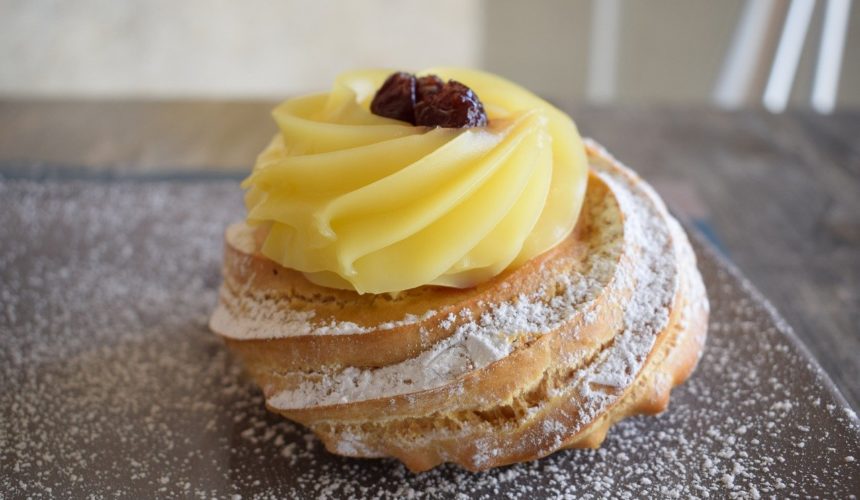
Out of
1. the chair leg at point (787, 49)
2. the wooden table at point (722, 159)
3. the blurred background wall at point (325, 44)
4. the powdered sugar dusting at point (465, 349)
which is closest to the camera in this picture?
the powdered sugar dusting at point (465, 349)

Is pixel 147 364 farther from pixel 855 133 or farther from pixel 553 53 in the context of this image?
pixel 553 53

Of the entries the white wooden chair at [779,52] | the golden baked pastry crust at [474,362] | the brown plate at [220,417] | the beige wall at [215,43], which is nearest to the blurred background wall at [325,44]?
the beige wall at [215,43]

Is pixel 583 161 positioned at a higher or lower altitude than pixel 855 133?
higher

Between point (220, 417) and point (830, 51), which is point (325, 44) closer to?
point (830, 51)

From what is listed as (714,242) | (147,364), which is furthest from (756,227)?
(147,364)

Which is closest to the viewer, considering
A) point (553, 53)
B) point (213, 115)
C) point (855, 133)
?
point (855, 133)

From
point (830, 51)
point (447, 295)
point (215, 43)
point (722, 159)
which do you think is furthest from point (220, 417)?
point (215, 43)

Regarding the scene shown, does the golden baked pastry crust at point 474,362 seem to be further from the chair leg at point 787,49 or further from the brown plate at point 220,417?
the chair leg at point 787,49

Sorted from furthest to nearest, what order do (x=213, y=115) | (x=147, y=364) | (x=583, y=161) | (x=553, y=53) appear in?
(x=553, y=53) → (x=213, y=115) → (x=147, y=364) → (x=583, y=161)
